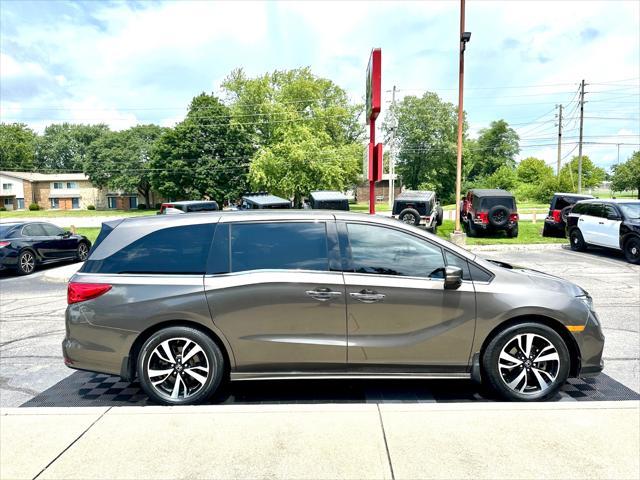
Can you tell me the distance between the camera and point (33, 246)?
12656 millimetres

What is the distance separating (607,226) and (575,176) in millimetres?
64165

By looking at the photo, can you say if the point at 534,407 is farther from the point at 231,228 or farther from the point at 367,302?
the point at 231,228

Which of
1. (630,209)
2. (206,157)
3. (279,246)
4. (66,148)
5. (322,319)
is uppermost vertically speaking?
(66,148)

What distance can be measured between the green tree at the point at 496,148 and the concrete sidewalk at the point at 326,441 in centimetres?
8604

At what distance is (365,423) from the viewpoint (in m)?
3.33

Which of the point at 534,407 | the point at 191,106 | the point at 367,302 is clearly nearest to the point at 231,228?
the point at 367,302

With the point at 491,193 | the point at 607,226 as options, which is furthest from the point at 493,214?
the point at 607,226

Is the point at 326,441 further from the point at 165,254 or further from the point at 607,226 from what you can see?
the point at 607,226

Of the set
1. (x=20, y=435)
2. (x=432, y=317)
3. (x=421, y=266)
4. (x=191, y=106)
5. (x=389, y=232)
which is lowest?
(x=20, y=435)

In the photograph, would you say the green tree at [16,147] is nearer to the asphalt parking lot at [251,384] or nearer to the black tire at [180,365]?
the asphalt parking lot at [251,384]

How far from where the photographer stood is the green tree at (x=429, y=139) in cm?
6731

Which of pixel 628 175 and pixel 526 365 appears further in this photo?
pixel 628 175

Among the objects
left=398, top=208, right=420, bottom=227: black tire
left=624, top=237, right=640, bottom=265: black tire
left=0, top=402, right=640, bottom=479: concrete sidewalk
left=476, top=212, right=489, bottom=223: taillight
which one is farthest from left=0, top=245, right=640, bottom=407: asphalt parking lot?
left=398, top=208, right=420, bottom=227: black tire

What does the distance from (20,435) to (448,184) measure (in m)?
71.4
